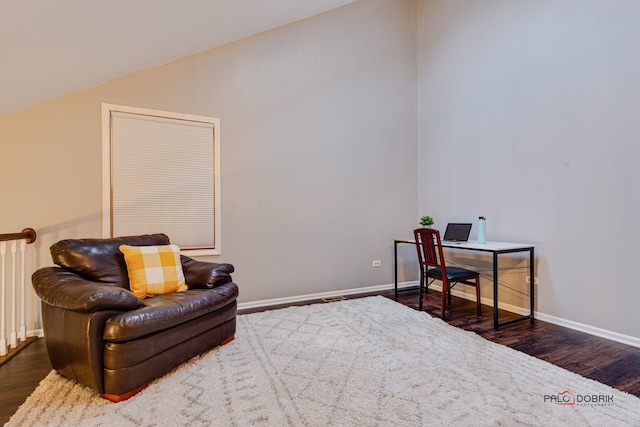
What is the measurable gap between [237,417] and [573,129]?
3.68m

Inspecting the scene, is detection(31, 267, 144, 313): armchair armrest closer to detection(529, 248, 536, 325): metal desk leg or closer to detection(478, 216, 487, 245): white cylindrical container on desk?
detection(478, 216, 487, 245): white cylindrical container on desk

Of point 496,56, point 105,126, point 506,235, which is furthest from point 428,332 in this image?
point 105,126

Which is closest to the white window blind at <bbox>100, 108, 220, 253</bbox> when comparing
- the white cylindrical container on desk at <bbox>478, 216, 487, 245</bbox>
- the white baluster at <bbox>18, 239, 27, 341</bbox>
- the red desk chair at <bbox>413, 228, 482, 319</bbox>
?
the white baluster at <bbox>18, 239, 27, 341</bbox>

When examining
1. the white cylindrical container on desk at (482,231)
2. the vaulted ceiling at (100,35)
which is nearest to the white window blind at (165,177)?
the vaulted ceiling at (100,35)

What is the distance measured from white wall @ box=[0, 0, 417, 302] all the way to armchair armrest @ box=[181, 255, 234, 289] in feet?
2.81

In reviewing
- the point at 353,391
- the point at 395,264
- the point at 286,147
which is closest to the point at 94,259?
the point at 353,391

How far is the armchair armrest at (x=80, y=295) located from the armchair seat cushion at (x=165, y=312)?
0.08 meters

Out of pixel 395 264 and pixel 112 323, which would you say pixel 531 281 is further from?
pixel 112 323

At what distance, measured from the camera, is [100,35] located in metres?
2.33

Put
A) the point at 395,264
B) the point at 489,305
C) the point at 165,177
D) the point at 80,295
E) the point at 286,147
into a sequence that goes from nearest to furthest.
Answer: the point at 80,295
the point at 165,177
the point at 489,305
the point at 286,147
the point at 395,264

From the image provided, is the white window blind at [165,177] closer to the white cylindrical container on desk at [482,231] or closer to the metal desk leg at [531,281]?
the white cylindrical container on desk at [482,231]

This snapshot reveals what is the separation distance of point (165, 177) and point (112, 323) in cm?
193

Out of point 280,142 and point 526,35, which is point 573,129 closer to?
point 526,35

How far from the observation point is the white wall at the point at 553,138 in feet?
9.23
